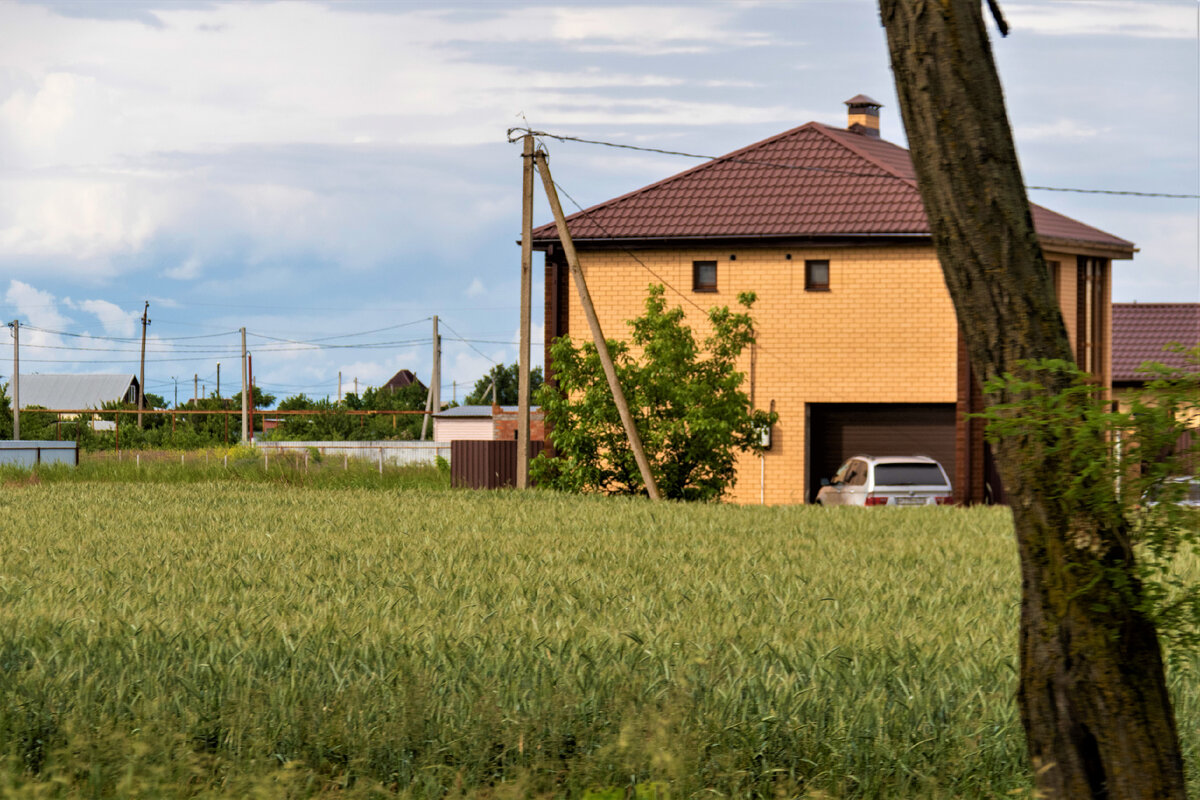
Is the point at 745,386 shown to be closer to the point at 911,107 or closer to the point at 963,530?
the point at 963,530

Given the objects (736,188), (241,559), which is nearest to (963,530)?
(241,559)

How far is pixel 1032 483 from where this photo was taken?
4.77 meters

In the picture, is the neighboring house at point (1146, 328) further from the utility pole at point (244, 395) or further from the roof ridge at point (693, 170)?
the utility pole at point (244, 395)

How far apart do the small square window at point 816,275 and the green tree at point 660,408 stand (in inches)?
118

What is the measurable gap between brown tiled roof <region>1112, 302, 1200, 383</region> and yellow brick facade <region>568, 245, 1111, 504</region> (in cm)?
1454

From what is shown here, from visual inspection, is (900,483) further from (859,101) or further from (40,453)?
(40,453)

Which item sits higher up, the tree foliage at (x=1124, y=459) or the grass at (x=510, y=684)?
the tree foliage at (x=1124, y=459)

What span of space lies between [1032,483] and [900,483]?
57.0 feet

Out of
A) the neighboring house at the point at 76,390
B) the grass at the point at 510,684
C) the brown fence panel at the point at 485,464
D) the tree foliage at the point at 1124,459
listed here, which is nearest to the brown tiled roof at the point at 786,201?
the brown fence panel at the point at 485,464

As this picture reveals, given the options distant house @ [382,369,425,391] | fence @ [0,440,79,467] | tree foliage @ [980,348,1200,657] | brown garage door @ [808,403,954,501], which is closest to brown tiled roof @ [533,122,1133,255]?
brown garage door @ [808,403,954,501]

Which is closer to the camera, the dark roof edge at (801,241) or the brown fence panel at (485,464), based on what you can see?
the dark roof edge at (801,241)

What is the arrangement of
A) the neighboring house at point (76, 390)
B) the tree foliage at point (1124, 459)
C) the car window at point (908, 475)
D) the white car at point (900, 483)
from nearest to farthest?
1. the tree foliage at point (1124, 459)
2. the white car at point (900, 483)
3. the car window at point (908, 475)
4. the neighboring house at point (76, 390)

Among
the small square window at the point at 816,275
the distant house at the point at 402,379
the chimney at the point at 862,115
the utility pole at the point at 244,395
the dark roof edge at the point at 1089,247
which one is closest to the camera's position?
the dark roof edge at the point at 1089,247

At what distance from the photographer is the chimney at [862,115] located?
1391 inches
